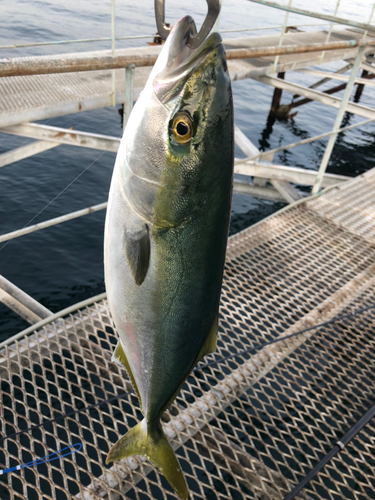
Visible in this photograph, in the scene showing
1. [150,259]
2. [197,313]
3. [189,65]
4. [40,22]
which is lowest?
[40,22]

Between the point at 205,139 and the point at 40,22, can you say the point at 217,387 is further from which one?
the point at 40,22

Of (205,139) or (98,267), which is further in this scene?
(98,267)

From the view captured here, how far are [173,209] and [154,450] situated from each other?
1.19 m

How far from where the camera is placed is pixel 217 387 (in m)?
3.34

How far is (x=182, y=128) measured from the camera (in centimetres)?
131

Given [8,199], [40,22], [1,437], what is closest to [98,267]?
[8,199]

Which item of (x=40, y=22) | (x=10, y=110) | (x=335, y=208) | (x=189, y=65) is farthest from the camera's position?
(x=40, y=22)

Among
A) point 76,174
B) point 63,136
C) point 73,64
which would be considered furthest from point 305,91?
point 73,64

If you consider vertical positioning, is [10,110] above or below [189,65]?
below

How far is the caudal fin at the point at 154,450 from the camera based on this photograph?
1810 millimetres

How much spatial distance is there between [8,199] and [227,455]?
807 centimetres

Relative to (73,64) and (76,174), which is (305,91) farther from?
(73,64)

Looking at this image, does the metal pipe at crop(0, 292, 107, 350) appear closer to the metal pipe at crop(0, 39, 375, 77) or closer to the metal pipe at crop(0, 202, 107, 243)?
the metal pipe at crop(0, 202, 107, 243)

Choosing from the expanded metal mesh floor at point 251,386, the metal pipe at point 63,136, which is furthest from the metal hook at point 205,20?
the metal pipe at point 63,136
